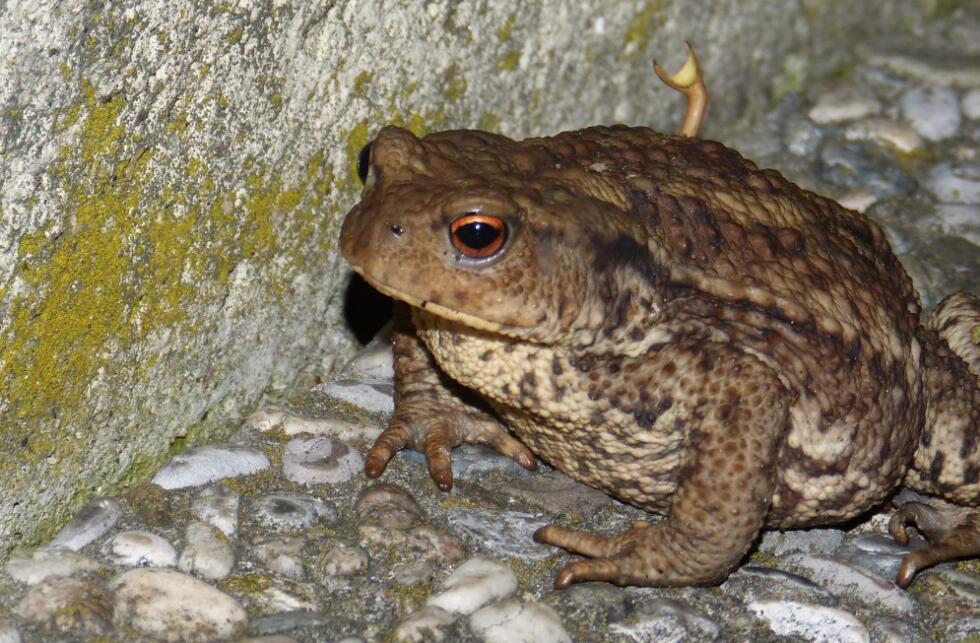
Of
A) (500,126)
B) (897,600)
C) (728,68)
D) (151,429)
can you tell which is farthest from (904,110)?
(151,429)

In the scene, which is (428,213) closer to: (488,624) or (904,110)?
(488,624)

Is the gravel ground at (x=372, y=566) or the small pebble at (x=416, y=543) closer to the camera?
the gravel ground at (x=372, y=566)

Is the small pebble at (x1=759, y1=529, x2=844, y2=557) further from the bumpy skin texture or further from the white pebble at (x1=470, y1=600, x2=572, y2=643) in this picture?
the white pebble at (x1=470, y1=600, x2=572, y2=643)

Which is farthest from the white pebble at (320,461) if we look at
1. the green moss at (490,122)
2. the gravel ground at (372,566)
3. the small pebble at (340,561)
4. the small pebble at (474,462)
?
the green moss at (490,122)

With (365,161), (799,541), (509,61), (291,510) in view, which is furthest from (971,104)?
(291,510)

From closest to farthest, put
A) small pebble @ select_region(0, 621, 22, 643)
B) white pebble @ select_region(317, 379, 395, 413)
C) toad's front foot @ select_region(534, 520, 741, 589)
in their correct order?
small pebble @ select_region(0, 621, 22, 643)
toad's front foot @ select_region(534, 520, 741, 589)
white pebble @ select_region(317, 379, 395, 413)

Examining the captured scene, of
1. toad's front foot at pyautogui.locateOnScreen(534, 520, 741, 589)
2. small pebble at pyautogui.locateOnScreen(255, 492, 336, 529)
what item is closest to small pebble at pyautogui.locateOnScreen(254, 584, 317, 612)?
small pebble at pyautogui.locateOnScreen(255, 492, 336, 529)

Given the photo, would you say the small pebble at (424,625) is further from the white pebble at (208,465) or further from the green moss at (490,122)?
the green moss at (490,122)
